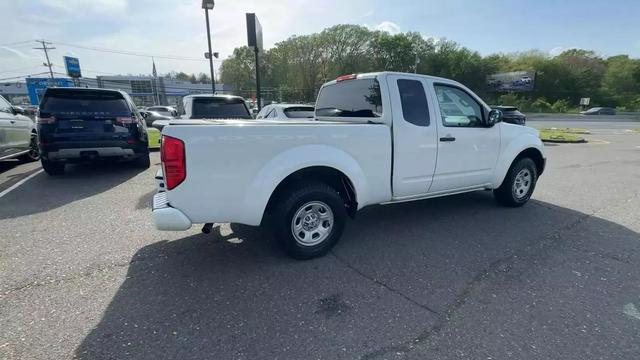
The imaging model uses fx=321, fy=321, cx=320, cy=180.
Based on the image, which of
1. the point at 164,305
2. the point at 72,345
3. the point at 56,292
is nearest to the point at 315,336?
the point at 164,305

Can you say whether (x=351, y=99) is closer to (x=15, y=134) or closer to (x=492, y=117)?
(x=492, y=117)

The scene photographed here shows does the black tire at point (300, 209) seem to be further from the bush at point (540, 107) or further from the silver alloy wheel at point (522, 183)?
the bush at point (540, 107)

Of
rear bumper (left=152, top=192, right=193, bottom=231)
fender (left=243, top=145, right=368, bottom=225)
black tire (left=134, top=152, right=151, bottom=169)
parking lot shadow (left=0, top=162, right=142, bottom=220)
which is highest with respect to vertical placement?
fender (left=243, top=145, right=368, bottom=225)

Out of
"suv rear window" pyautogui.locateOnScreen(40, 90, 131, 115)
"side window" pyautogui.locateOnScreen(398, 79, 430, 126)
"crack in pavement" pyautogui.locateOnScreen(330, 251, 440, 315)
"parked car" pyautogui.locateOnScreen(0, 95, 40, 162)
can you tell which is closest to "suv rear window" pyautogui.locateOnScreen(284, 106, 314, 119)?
"suv rear window" pyautogui.locateOnScreen(40, 90, 131, 115)

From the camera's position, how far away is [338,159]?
3234mm

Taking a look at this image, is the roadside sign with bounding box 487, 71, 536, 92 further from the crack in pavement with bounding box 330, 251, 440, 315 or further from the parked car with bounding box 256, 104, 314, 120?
the crack in pavement with bounding box 330, 251, 440, 315

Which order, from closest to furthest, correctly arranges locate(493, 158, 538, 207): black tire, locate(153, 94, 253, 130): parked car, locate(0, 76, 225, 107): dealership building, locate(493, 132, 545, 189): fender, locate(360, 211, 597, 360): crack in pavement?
1. locate(360, 211, 597, 360): crack in pavement
2. locate(493, 132, 545, 189): fender
3. locate(493, 158, 538, 207): black tire
4. locate(153, 94, 253, 130): parked car
5. locate(0, 76, 225, 107): dealership building

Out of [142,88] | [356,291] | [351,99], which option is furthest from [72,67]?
[356,291]

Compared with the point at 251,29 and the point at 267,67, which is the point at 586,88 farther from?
the point at 251,29

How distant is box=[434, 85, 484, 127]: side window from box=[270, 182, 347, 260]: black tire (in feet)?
5.97

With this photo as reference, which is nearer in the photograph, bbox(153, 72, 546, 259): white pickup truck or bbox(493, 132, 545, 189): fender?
bbox(153, 72, 546, 259): white pickup truck

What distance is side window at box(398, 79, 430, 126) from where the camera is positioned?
376 centimetres

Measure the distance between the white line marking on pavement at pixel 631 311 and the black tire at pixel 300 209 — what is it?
2.40 m

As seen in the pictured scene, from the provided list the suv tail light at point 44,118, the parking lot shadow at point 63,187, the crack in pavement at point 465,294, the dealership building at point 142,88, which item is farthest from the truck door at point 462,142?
the dealership building at point 142,88
